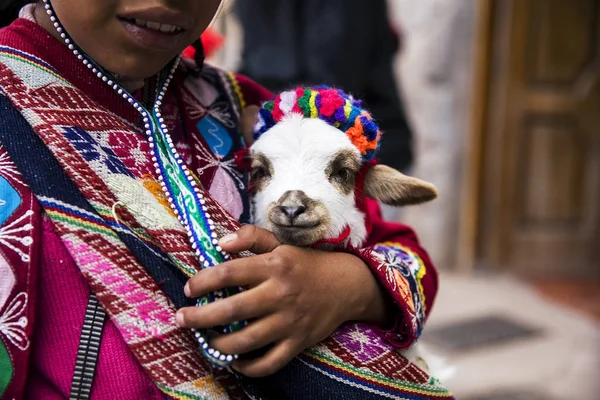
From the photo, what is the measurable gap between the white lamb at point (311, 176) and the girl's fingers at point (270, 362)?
223 millimetres

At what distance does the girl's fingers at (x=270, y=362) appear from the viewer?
1072mm

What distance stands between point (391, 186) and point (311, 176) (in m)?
0.23

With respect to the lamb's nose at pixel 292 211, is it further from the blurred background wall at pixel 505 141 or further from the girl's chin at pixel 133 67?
the blurred background wall at pixel 505 141

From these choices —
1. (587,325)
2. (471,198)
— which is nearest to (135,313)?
(587,325)

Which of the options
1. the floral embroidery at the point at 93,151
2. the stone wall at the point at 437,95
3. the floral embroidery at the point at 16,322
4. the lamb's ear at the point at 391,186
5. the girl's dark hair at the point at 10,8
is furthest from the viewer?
the stone wall at the point at 437,95

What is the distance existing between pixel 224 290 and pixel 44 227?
314mm

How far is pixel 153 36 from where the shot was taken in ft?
3.75

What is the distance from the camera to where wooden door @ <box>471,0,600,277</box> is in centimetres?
557

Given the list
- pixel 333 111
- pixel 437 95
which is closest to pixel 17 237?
pixel 333 111

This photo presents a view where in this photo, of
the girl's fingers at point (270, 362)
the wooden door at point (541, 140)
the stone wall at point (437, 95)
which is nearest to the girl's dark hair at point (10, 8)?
the girl's fingers at point (270, 362)

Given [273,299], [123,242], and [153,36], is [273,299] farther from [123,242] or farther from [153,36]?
[153,36]

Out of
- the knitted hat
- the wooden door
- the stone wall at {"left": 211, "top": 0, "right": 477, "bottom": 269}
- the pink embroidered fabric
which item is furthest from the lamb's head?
the wooden door

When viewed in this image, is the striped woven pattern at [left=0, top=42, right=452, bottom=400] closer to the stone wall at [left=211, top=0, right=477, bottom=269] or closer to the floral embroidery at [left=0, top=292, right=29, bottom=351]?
the floral embroidery at [left=0, top=292, right=29, bottom=351]

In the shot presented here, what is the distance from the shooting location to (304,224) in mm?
1213
